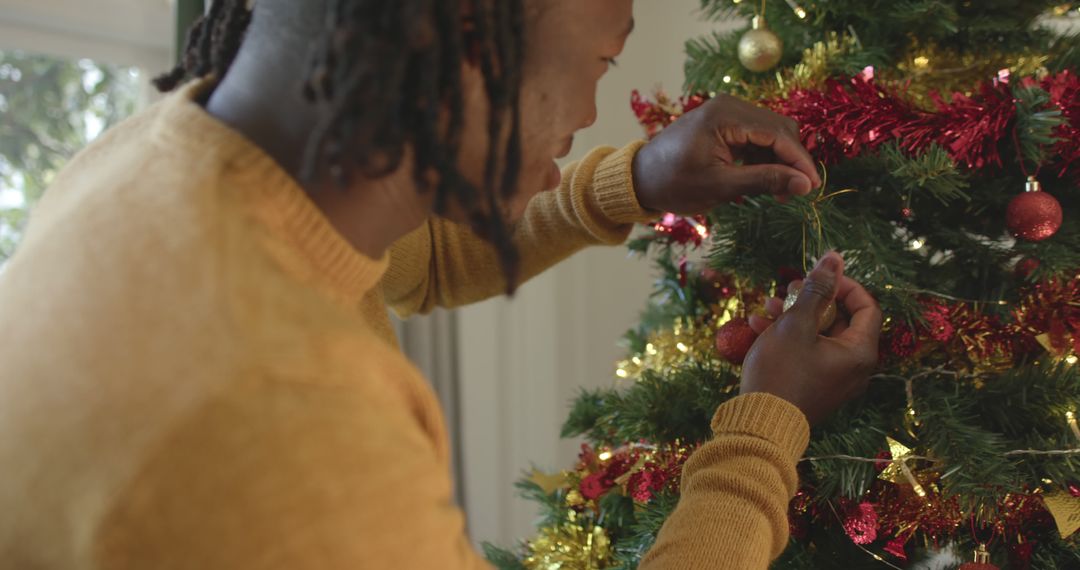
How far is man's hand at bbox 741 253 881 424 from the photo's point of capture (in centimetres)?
70

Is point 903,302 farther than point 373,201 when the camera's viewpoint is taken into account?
Yes

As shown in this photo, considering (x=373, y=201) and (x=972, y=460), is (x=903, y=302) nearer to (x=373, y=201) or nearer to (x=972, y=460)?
(x=972, y=460)

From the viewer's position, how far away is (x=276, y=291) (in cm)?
43

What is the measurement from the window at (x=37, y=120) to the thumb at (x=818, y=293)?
131 cm

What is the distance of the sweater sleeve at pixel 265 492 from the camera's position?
0.39 m

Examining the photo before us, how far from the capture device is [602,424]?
3.09 feet

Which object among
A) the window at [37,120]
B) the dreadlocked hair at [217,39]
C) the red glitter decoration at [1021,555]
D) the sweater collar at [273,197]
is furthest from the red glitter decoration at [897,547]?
the window at [37,120]

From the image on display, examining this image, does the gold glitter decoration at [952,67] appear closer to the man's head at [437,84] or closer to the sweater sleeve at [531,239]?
the sweater sleeve at [531,239]

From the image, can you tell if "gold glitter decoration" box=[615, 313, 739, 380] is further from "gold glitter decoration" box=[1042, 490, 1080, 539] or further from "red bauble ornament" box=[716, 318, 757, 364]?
"gold glitter decoration" box=[1042, 490, 1080, 539]

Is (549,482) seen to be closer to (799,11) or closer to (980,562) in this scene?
(980,562)

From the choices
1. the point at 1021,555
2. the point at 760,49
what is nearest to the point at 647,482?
the point at 1021,555

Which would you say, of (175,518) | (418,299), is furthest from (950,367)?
(175,518)

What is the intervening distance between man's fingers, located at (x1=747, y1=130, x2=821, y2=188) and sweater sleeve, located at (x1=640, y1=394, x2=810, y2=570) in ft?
0.62

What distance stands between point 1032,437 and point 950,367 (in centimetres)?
10
